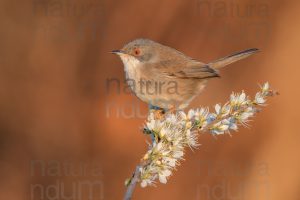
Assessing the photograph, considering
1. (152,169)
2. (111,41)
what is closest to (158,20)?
(111,41)

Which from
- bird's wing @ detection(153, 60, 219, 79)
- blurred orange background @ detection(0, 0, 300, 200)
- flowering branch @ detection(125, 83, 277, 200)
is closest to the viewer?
flowering branch @ detection(125, 83, 277, 200)

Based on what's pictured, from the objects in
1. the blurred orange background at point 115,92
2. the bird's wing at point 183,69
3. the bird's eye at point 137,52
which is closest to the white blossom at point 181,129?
the bird's wing at point 183,69

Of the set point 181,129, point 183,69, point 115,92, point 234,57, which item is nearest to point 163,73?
point 183,69

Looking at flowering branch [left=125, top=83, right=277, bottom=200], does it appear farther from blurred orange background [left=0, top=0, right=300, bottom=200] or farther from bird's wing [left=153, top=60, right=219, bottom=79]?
blurred orange background [left=0, top=0, right=300, bottom=200]

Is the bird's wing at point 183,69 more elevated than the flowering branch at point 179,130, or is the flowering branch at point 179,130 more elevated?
the bird's wing at point 183,69

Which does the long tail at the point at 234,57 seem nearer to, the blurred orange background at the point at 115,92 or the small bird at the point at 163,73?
the small bird at the point at 163,73

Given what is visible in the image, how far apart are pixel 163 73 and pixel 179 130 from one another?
1626mm

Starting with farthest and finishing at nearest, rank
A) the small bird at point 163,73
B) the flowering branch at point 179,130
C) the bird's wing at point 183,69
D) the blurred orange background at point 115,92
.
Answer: the blurred orange background at point 115,92 → the bird's wing at point 183,69 → the small bird at point 163,73 → the flowering branch at point 179,130

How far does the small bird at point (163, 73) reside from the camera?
14.3 feet

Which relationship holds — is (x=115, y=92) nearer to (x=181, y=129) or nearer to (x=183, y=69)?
(x=183, y=69)

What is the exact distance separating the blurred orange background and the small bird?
1863 mm

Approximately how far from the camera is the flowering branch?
261 centimetres

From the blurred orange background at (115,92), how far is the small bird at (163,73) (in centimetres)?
186

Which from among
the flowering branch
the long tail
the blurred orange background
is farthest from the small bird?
the blurred orange background
